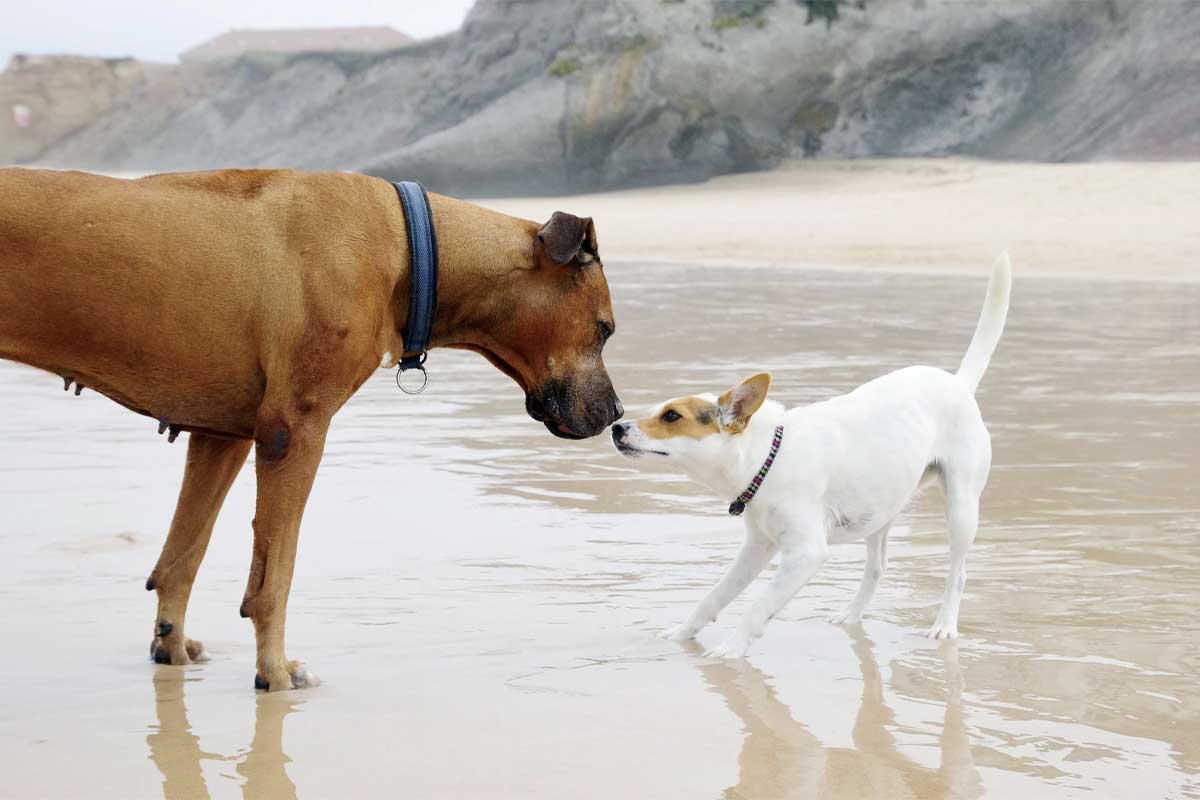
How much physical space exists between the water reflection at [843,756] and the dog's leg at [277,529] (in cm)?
127

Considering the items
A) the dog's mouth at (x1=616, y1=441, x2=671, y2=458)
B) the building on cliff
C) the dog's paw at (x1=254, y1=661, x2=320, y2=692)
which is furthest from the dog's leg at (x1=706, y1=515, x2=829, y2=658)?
the building on cliff

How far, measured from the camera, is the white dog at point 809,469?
522 centimetres

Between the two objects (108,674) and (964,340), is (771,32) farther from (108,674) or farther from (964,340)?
(108,674)

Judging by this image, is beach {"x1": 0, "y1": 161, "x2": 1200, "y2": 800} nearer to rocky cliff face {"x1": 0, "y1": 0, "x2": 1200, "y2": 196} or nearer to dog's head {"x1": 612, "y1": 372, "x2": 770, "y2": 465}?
dog's head {"x1": 612, "y1": 372, "x2": 770, "y2": 465}

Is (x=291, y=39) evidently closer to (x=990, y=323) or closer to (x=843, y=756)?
(x=990, y=323)

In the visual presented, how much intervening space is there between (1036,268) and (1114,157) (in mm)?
9082

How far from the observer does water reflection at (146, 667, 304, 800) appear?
12.0 ft

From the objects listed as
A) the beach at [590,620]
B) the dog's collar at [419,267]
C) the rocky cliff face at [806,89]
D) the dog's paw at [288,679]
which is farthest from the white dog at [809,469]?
the rocky cliff face at [806,89]

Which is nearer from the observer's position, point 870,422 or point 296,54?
point 870,422

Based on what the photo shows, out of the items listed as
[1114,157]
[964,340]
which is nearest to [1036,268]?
[964,340]

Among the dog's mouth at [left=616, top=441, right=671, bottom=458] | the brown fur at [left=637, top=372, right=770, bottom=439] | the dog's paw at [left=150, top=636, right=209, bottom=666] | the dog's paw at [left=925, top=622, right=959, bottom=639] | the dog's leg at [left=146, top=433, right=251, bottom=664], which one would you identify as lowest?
the dog's paw at [left=150, top=636, right=209, bottom=666]

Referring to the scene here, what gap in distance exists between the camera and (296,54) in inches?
1770

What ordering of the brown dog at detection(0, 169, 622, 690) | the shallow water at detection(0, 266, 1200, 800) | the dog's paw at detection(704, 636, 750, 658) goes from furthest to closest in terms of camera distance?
the dog's paw at detection(704, 636, 750, 658) → the brown dog at detection(0, 169, 622, 690) → the shallow water at detection(0, 266, 1200, 800)

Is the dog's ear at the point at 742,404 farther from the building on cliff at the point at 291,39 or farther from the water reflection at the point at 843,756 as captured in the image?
the building on cliff at the point at 291,39
